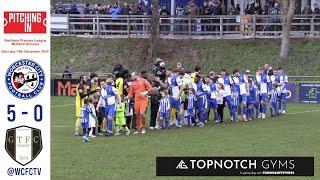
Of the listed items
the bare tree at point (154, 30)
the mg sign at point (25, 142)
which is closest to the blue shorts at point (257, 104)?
the bare tree at point (154, 30)

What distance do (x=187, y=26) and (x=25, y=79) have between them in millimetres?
42181

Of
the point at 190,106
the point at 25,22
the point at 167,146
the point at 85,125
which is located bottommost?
the point at 167,146

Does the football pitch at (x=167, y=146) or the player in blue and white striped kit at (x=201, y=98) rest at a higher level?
the player in blue and white striped kit at (x=201, y=98)

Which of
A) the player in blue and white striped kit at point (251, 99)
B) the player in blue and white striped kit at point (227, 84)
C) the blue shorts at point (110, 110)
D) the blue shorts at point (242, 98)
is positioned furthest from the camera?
the player in blue and white striped kit at point (251, 99)

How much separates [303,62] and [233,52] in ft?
13.4

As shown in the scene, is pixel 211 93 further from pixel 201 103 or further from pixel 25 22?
pixel 25 22

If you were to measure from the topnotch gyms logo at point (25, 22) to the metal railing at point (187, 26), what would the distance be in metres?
40.1

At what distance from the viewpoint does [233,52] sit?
51.5 metres

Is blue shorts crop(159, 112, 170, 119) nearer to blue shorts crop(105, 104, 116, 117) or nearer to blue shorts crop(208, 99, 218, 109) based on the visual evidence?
blue shorts crop(208, 99, 218, 109)

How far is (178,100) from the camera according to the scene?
31.0 meters

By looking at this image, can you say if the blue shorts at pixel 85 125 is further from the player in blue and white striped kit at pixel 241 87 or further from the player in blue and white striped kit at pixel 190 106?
the player in blue and white striped kit at pixel 241 87

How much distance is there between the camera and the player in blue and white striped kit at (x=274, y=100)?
35.0 metres

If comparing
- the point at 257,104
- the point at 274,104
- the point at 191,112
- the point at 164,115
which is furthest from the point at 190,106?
the point at 274,104

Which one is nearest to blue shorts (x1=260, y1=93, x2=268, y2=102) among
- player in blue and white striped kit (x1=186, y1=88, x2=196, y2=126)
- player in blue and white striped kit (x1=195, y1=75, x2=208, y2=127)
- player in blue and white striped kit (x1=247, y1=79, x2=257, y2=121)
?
player in blue and white striped kit (x1=247, y1=79, x2=257, y2=121)
